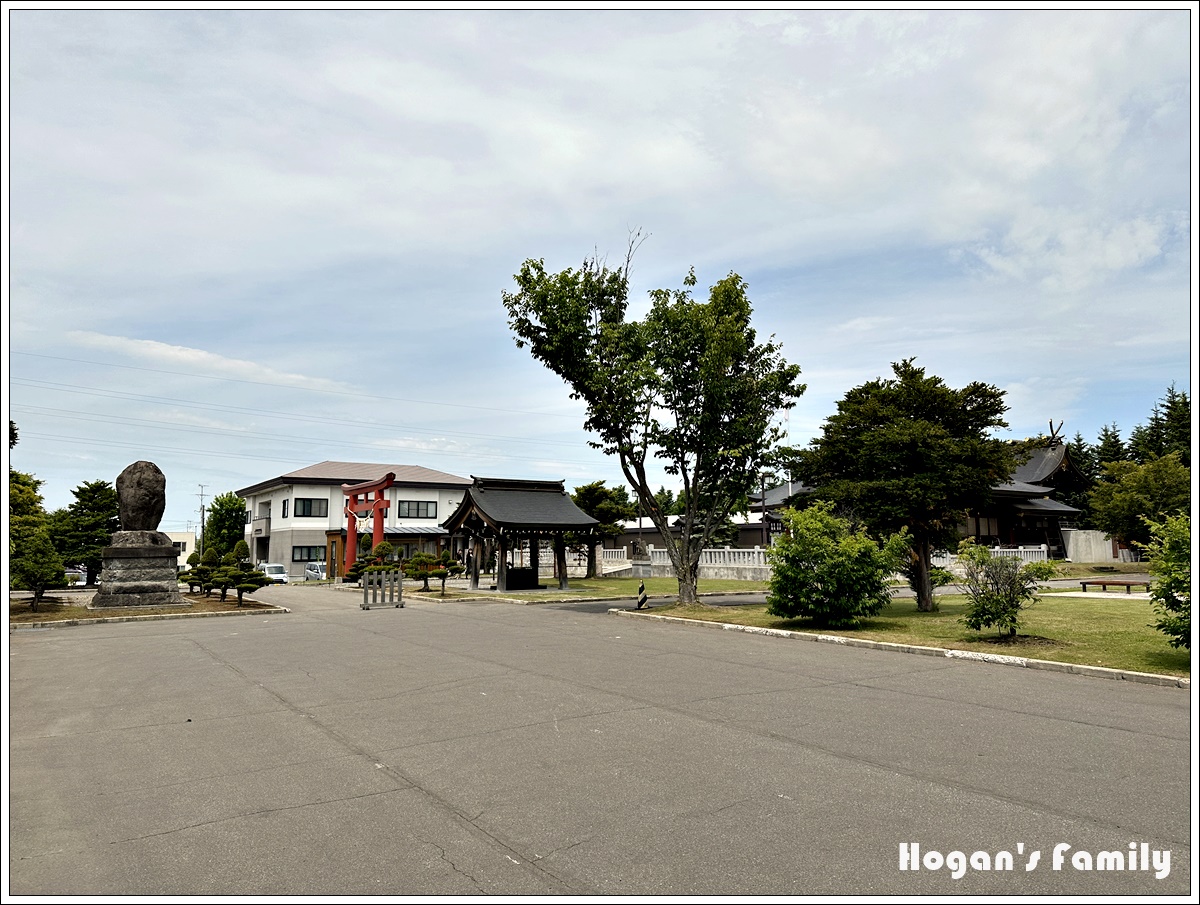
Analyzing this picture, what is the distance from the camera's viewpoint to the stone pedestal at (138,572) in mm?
24844

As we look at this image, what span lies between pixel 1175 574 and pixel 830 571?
6.85 meters

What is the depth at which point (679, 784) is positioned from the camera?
244 inches

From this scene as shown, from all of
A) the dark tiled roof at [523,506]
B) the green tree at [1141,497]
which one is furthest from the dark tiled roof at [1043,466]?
the dark tiled roof at [523,506]

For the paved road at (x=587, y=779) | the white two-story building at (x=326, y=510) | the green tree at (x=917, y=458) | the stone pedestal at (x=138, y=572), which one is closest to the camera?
the paved road at (x=587, y=779)

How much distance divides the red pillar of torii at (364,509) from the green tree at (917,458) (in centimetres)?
2946

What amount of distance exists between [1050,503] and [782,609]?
38.5 meters

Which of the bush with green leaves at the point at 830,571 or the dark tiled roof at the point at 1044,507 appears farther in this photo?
the dark tiled roof at the point at 1044,507

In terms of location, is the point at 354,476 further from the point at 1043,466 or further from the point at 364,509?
the point at 1043,466

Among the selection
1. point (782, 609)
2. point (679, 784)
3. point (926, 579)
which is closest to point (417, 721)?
point (679, 784)

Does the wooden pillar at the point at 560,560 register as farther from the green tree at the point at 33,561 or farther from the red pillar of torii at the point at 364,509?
the green tree at the point at 33,561

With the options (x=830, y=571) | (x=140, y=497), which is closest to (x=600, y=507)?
(x=140, y=497)

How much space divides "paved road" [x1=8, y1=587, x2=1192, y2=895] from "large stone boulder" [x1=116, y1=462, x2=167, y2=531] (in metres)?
14.9

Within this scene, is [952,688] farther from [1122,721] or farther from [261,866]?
[261,866]

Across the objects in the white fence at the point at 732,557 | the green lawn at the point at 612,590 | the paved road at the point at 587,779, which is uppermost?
the white fence at the point at 732,557
